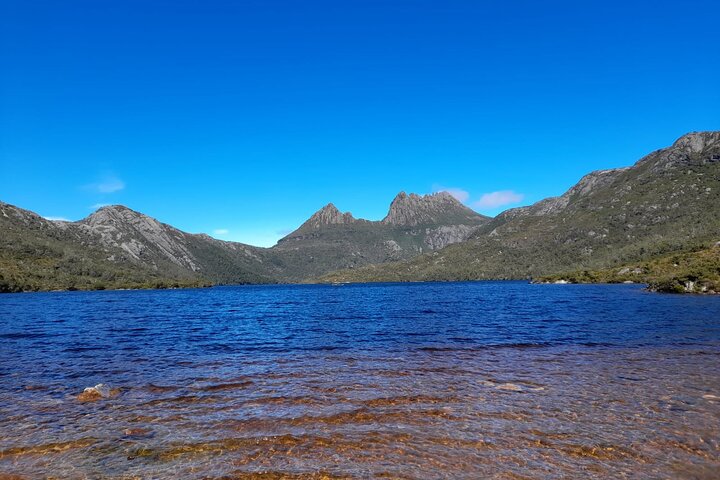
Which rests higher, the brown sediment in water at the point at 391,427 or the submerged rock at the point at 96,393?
the submerged rock at the point at 96,393

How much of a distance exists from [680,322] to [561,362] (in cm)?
2795

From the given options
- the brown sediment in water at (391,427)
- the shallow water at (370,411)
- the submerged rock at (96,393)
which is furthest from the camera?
the submerged rock at (96,393)

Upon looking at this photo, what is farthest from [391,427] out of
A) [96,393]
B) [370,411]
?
[96,393]

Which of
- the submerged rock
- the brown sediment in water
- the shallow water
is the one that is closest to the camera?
the brown sediment in water

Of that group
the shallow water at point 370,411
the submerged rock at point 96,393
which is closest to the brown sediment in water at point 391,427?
the shallow water at point 370,411

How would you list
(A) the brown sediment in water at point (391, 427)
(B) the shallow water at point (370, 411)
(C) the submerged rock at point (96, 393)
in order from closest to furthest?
(A) the brown sediment in water at point (391, 427) < (B) the shallow water at point (370, 411) < (C) the submerged rock at point (96, 393)

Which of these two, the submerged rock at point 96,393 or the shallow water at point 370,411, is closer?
the shallow water at point 370,411

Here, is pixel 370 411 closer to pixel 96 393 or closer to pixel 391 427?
pixel 391 427

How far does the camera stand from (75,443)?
501 inches

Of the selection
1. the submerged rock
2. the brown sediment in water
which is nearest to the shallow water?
the brown sediment in water

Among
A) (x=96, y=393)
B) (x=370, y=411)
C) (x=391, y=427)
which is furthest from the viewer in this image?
(x=96, y=393)

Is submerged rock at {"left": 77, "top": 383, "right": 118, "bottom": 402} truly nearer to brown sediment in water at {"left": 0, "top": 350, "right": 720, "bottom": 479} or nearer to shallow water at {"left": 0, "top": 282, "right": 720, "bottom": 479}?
shallow water at {"left": 0, "top": 282, "right": 720, "bottom": 479}

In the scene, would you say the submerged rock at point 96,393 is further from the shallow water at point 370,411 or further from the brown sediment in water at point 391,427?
the brown sediment in water at point 391,427

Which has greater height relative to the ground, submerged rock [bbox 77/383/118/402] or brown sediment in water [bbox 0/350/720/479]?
submerged rock [bbox 77/383/118/402]
